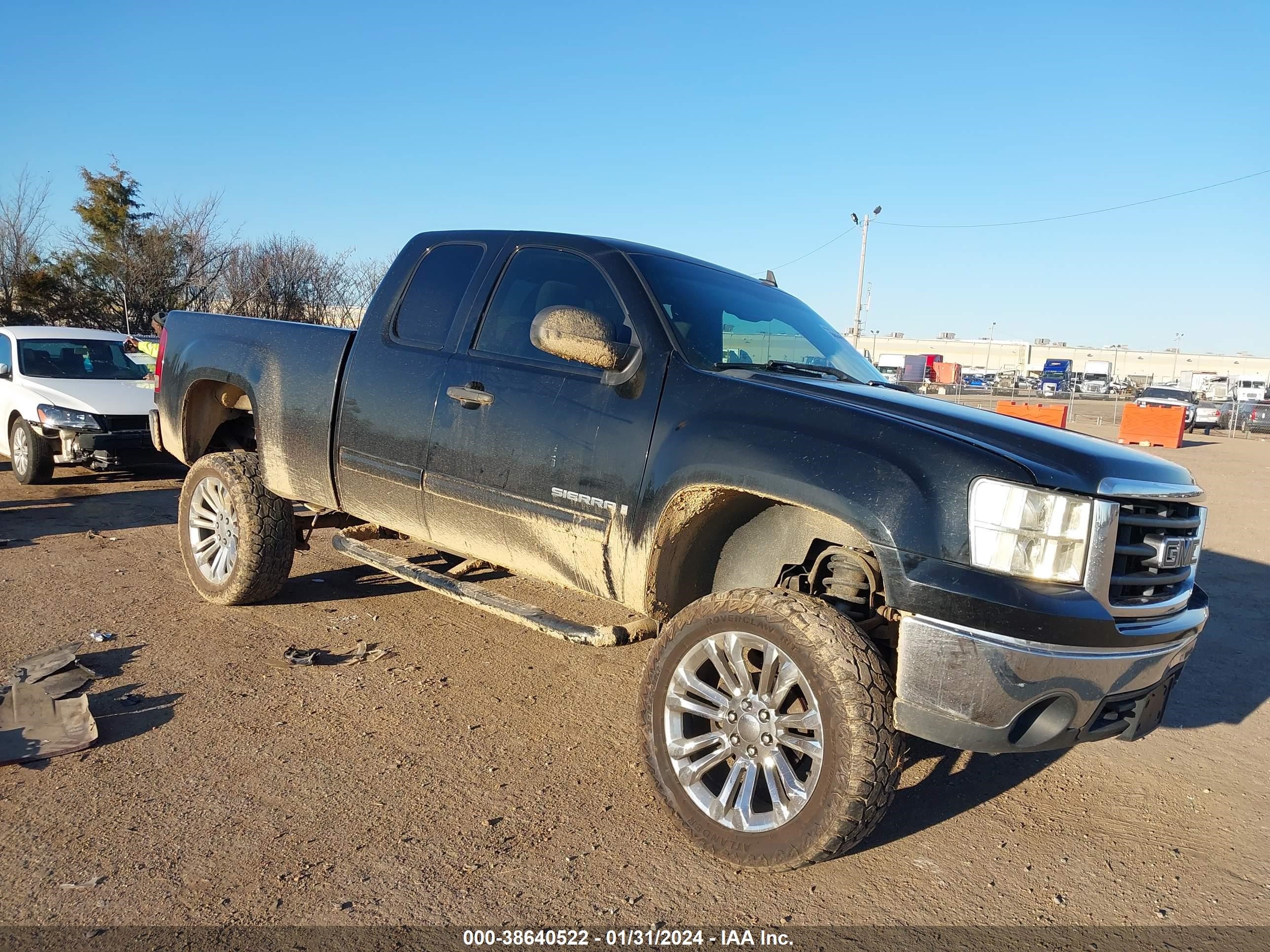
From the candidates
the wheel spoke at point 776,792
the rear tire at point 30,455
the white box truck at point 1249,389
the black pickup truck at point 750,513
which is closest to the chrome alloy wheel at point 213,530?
the black pickup truck at point 750,513

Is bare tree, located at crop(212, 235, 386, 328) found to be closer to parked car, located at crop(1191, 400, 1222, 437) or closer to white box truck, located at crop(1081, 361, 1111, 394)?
parked car, located at crop(1191, 400, 1222, 437)

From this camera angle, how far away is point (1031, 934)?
105 inches

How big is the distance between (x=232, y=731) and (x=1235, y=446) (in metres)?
28.0

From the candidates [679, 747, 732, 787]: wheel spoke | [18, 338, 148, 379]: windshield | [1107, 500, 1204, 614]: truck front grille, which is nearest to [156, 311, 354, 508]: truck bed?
[679, 747, 732, 787]: wheel spoke

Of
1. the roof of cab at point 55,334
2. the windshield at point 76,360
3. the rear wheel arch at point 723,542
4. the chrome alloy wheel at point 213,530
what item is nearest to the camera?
the rear wheel arch at point 723,542

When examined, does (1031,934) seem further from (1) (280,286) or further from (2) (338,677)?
(1) (280,286)

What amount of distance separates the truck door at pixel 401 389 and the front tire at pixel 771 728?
5.40 ft

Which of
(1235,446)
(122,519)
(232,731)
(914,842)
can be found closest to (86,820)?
(232,731)

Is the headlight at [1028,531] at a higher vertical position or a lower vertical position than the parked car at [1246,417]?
higher

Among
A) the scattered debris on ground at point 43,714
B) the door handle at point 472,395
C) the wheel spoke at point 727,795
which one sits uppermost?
the door handle at point 472,395

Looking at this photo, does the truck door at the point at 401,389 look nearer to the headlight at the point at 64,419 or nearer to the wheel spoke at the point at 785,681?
the wheel spoke at the point at 785,681

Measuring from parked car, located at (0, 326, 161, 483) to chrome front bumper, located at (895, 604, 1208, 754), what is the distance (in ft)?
26.0

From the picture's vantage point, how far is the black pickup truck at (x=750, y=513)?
8.59 feet

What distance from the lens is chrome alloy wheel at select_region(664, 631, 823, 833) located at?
282 centimetres
